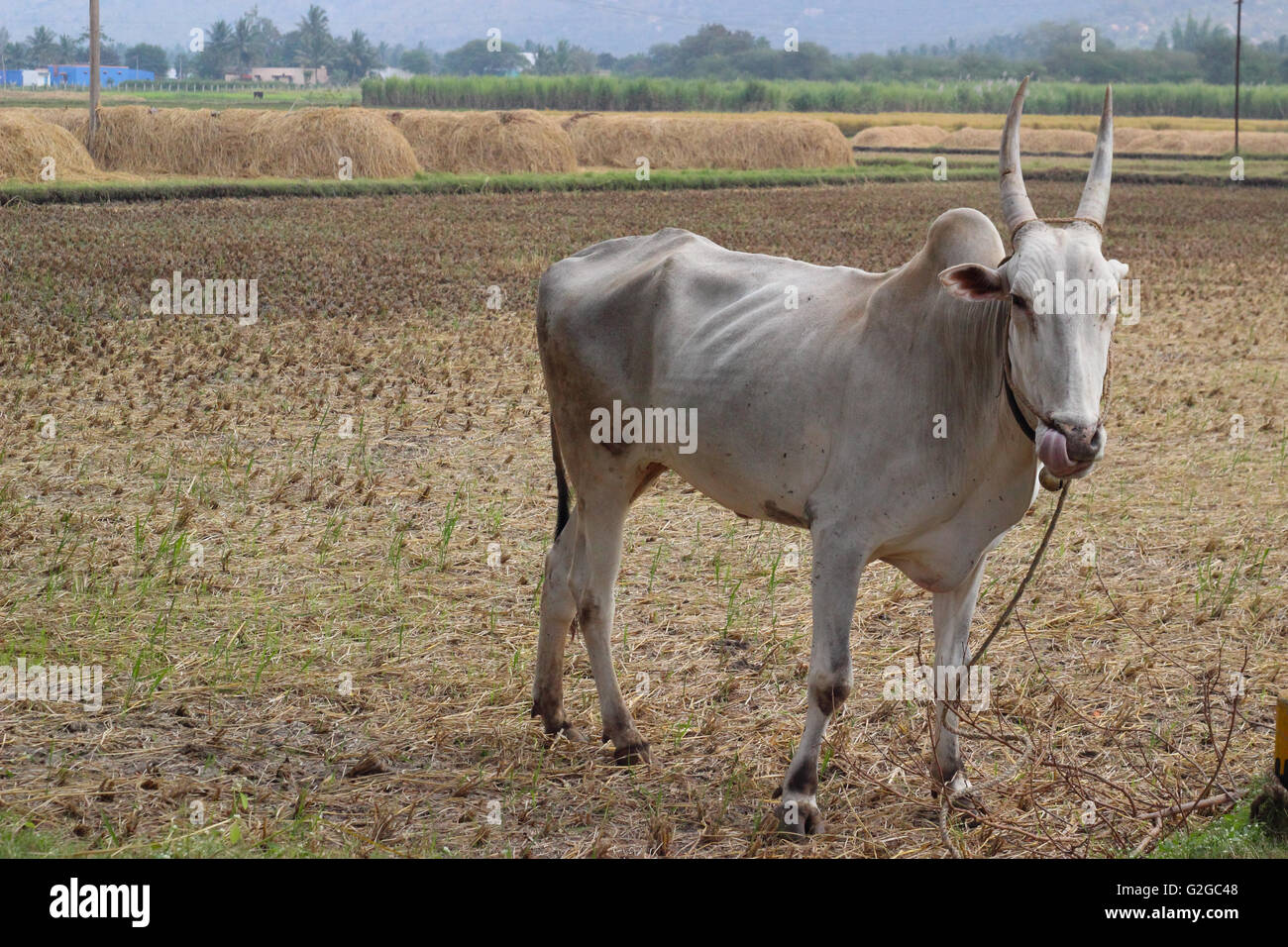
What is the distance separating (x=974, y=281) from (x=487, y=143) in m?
31.2

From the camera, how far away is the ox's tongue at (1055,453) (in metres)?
A: 3.32

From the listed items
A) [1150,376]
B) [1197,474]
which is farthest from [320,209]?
[1197,474]

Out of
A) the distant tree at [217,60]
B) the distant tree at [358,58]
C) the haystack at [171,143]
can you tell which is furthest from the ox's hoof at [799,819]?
the distant tree at [217,60]

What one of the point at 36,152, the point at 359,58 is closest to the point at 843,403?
the point at 36,152

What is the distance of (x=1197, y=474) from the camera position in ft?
26.5

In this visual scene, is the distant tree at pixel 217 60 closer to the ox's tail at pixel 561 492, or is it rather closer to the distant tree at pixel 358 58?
the distant tree at pixel 358 58

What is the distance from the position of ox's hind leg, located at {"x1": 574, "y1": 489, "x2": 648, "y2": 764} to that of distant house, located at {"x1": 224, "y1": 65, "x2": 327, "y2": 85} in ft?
448

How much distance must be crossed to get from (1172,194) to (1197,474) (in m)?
26.5

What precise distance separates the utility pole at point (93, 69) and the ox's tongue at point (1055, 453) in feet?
81.3

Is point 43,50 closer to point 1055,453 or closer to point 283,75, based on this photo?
point 283,75

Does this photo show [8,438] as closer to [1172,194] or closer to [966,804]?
[966,804]

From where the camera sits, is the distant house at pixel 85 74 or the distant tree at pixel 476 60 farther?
the distant tree at pixel 476 60

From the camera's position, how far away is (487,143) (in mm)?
33438

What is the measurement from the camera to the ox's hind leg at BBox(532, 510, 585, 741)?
15.6 feet
